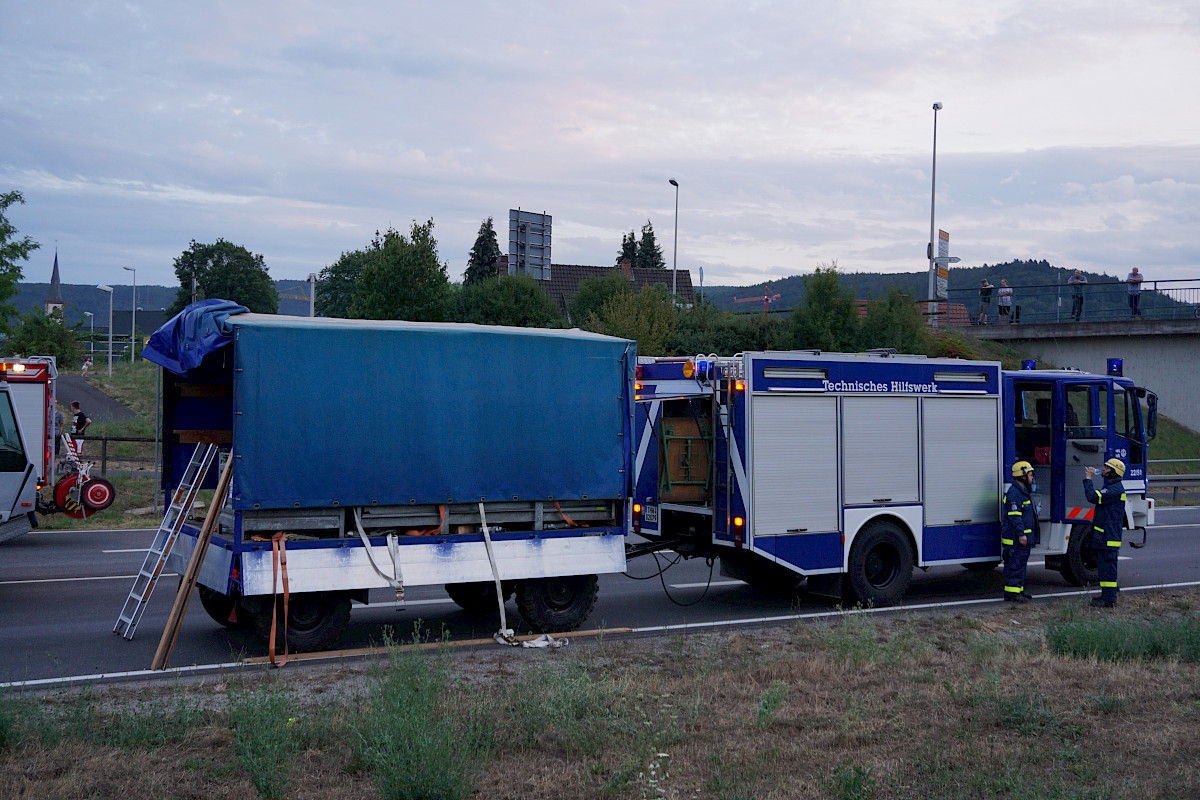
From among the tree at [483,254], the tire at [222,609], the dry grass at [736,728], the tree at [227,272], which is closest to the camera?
the dry grass at [736,728]

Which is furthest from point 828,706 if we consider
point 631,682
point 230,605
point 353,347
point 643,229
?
point 643,229

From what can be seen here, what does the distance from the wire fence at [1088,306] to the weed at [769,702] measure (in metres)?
29.2

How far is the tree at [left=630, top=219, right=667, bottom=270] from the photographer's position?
85.5 m

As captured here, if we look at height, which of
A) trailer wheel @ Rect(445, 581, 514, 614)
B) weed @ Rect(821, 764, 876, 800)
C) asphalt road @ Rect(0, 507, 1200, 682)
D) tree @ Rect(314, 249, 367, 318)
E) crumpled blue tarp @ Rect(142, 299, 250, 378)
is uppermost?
tree @ Rect(314, 249, 367, 318)

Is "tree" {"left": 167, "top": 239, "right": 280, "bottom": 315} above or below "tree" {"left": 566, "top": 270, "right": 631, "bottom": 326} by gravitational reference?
above

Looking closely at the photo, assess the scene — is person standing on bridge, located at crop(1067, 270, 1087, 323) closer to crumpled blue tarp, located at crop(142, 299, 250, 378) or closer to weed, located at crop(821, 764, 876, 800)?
crumpled blue tarp, located at crop(142, 299, 250, 378)

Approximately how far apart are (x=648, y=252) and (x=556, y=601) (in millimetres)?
77125

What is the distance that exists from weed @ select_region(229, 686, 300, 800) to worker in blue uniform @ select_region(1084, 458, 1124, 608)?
9174 millimetres

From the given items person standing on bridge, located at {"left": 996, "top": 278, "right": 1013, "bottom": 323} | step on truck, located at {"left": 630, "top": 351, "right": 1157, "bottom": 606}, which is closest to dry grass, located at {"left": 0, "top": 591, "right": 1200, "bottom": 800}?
step on truck, located at {"left": 630, "top": 351, "right": 1157, "bottom": 606}

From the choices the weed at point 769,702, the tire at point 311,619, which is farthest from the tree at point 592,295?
the weed at point 769,702

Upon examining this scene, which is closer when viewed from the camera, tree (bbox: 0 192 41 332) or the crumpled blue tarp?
the crumpled blue tarp

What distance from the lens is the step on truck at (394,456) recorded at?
28.5 ft

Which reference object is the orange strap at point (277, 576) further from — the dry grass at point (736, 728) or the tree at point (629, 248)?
the tree at point (629, 248)

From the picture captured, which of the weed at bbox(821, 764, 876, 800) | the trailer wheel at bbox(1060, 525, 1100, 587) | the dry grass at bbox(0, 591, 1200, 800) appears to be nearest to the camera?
the weed at bbox(821, 764, 876, 800)
